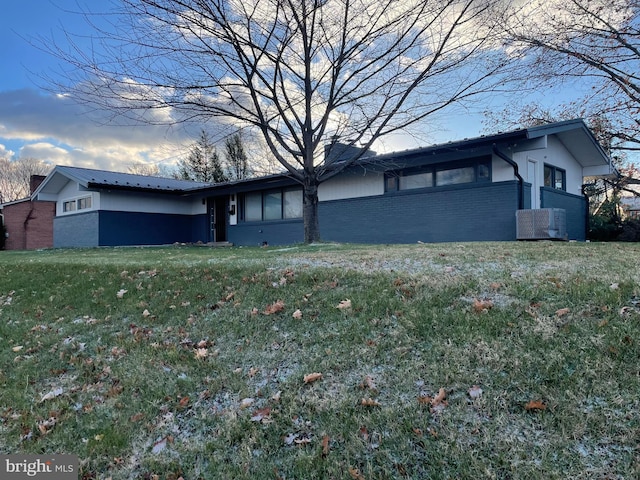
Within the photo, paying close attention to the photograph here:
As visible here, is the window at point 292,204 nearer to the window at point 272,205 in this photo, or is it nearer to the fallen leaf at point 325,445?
the window at point 272,205

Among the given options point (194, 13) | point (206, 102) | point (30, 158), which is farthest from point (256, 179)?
point (30, 158)

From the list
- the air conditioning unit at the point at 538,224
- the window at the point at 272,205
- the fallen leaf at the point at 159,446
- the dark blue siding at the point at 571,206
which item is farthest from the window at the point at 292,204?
the fallen leaf at the point at 159,446

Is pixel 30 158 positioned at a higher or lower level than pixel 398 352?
higher

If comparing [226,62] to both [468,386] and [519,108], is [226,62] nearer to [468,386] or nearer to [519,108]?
[468,386]

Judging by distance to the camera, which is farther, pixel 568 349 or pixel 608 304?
pixel 608 304

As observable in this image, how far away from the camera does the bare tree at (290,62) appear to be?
804cm

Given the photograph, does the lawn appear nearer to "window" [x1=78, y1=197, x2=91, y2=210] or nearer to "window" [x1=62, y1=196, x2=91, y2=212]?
"window" [x1=78, y1=197, x2=91, y2=210]

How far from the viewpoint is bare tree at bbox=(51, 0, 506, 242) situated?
26.4ft

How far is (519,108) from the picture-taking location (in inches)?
768

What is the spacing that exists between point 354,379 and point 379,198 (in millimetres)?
10976

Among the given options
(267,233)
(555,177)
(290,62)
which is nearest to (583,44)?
(555,177)

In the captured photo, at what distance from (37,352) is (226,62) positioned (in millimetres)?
6856

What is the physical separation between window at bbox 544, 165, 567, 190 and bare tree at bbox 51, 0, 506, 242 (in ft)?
15.1

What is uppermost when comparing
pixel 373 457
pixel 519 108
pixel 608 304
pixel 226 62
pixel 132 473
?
pixel 519 108
